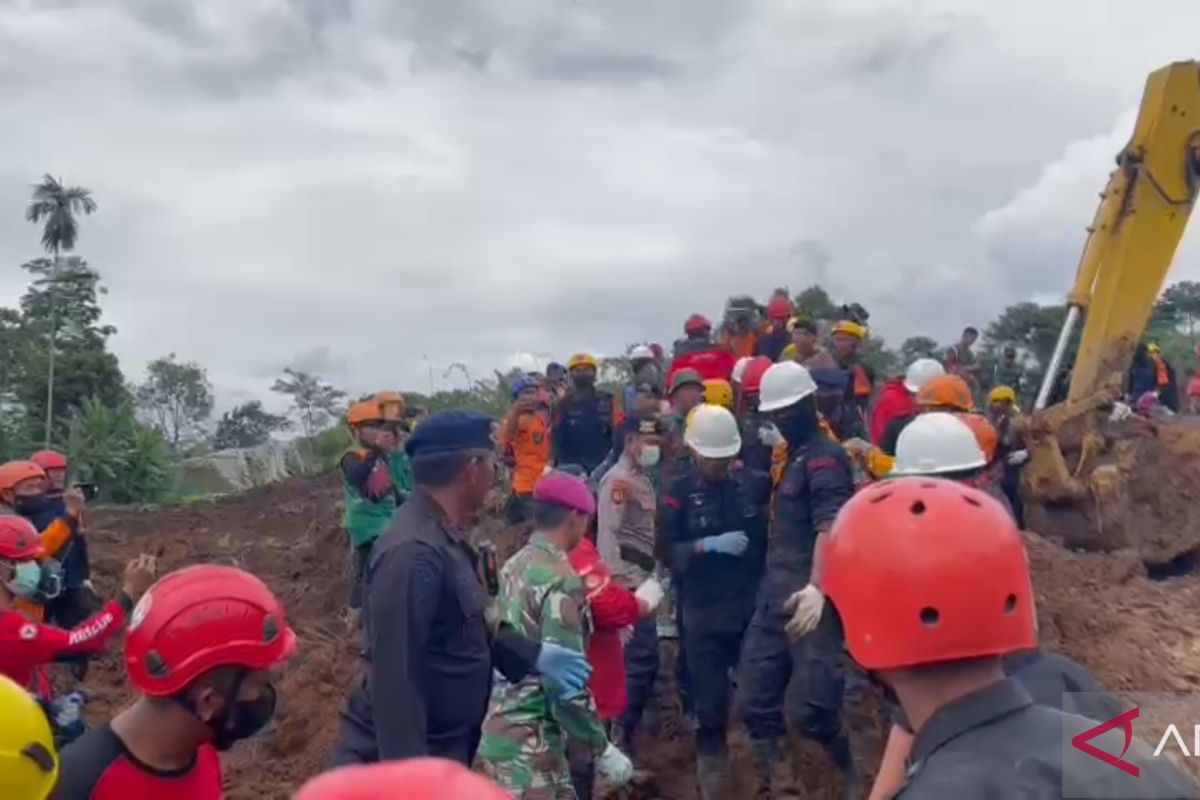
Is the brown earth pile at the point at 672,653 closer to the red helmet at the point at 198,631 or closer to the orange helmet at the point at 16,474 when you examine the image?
the orange helmet at the point at 16,474

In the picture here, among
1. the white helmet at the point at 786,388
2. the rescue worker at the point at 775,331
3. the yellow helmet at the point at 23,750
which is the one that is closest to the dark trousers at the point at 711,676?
the white helmet at the point at 786,388

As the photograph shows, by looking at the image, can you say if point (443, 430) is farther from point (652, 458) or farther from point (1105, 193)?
point (1105, 193)

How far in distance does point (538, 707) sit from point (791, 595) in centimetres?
165

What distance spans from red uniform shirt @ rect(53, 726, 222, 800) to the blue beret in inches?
51.2

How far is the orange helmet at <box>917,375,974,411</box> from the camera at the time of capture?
6730 millimetres

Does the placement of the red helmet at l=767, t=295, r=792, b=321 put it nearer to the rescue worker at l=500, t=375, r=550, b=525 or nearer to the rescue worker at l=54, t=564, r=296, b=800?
the rescue worker at l=500, t=375, r=550, b=525

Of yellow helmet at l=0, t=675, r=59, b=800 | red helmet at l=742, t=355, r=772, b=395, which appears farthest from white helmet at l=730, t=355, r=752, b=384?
yellow helmet at l=0, t=675, r=59, b=800

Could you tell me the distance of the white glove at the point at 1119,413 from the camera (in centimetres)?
1085

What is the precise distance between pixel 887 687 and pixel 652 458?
197 inches

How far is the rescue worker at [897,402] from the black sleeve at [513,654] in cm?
431

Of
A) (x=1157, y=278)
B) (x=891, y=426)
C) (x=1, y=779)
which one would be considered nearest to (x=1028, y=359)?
(x=1157, y=278)

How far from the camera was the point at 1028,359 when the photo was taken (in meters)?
22.6

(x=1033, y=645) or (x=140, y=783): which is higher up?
(x=1033, y=645)

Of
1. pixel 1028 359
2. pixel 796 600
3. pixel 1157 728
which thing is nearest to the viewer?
pixel 1157 728
